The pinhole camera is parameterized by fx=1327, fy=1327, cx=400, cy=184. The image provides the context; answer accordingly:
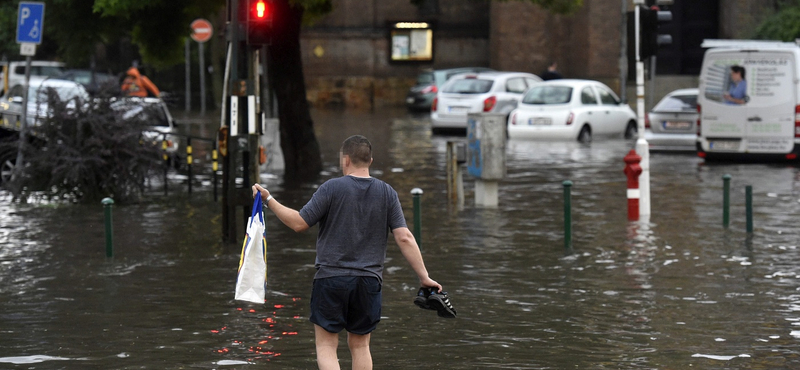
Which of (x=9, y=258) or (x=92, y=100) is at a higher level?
(x=92, y=100)

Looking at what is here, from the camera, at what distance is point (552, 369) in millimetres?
7727

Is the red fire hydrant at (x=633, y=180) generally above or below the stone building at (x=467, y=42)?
below

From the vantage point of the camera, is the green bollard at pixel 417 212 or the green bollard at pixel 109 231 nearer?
the green bollard at pixel 109 231

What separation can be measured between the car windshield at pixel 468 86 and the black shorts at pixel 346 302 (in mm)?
25674

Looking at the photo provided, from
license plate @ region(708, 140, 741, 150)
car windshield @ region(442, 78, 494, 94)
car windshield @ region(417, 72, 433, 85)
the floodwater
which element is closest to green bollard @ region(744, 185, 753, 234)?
the floodwater

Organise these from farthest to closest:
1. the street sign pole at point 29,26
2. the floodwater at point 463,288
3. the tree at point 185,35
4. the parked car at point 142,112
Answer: the tree at point 185,35 → the street sign pole at point 29,26 → the parked car at point 142,112 → the floodwater at point 463,288

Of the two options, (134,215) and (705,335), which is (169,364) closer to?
(705,335)

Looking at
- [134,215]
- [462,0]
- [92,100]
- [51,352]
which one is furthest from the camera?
[462,0]

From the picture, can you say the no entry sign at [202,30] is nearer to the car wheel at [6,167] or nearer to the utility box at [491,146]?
the car wheel at [6,167]

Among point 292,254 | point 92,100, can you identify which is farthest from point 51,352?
point 92,100

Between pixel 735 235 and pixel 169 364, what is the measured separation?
753cm

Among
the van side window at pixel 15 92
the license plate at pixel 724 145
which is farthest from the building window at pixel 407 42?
the license plate at pixel 724 145

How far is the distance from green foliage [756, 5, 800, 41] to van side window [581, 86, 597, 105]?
8268 mm

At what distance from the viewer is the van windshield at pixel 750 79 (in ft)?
71.5
